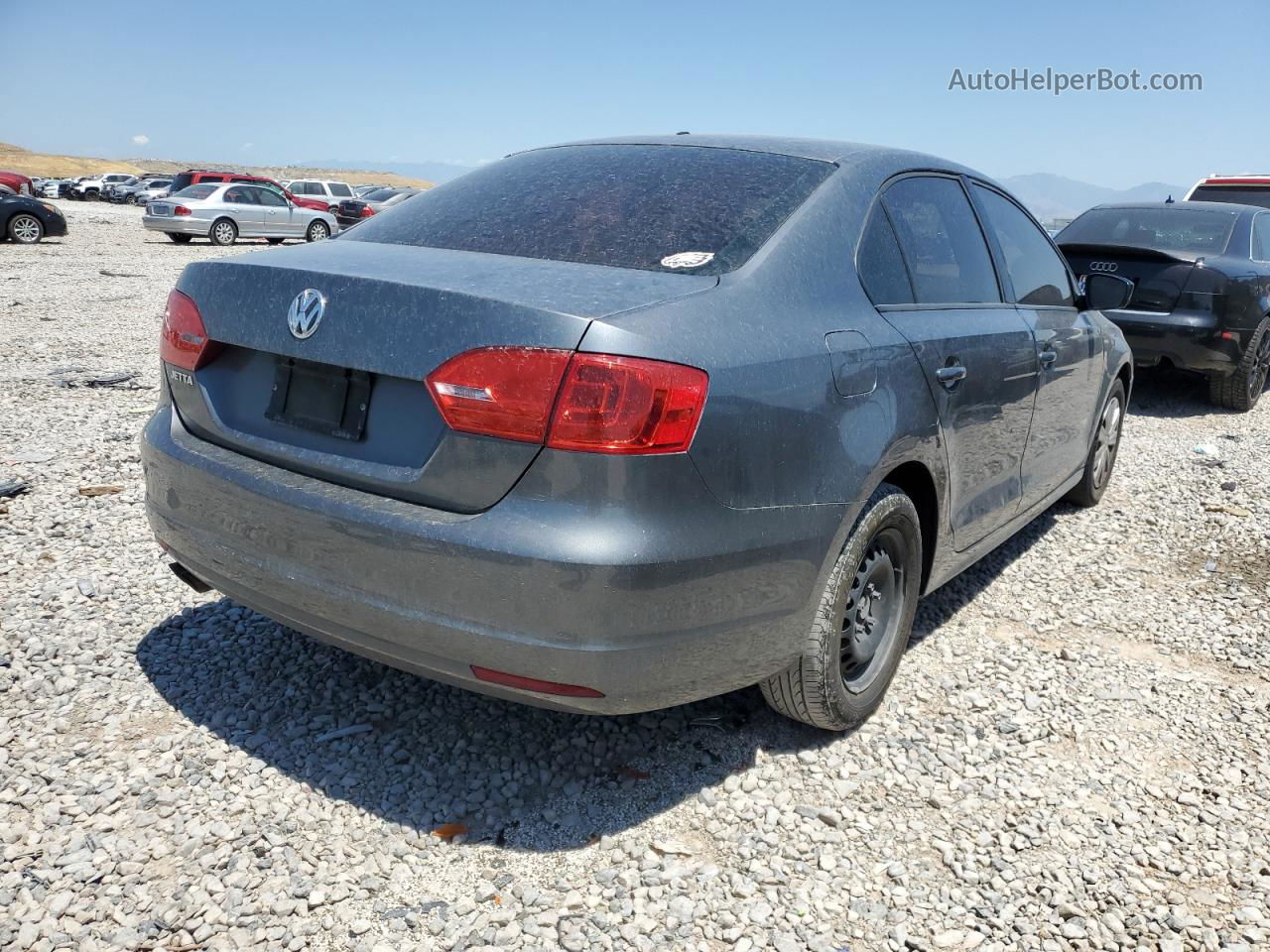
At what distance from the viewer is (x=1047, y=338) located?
13.1 feet

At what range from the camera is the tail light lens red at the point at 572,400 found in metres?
2.06

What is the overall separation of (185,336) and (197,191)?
25.2m

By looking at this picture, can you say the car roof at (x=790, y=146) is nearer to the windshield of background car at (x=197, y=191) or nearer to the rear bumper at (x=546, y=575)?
the rear bumper at (x=546, y=575)

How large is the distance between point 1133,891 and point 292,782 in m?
2.15

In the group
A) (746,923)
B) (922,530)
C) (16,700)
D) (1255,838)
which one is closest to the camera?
(746,923)

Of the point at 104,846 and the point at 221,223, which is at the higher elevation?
the point at 221,223

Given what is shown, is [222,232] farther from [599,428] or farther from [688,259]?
[599,428]

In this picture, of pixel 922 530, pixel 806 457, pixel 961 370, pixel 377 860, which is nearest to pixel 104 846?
pixel 377 860

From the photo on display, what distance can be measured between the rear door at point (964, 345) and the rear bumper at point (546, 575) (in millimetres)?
776

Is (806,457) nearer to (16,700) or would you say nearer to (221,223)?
(16,700)

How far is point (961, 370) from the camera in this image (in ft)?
10.3

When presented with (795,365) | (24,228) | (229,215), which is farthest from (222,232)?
(795,365)

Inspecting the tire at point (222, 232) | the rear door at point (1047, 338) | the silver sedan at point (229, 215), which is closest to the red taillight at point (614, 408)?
the rear door at point (1047, 338)

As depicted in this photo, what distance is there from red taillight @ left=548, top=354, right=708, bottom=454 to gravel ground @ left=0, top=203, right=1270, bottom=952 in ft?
3.53
